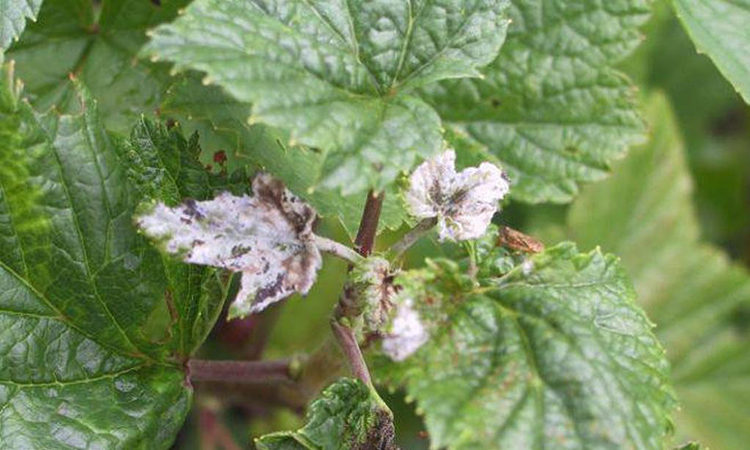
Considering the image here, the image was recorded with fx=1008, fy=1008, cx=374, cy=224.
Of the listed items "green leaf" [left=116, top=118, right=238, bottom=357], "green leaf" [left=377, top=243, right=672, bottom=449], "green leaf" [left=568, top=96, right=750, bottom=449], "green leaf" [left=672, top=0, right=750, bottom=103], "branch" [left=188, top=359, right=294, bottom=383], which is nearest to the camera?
"green leaf" [left=377, top=243, right=672, bottom=449]

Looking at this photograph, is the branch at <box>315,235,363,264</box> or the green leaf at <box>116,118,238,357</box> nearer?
the branch at <box>315,235,363,264</box>

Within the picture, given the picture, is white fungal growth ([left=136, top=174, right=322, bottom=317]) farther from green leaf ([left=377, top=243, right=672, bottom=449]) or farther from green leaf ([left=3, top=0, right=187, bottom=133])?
green leaf ([left=3, top=0, right=187, bottom=133])

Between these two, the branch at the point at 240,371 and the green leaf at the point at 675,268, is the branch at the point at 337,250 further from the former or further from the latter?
the green leaf at the point at 675,268

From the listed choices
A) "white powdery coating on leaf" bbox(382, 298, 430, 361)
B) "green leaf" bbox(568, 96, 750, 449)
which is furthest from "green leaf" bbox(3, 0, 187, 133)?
"green leaf" bbox(568, 96, 750, 449)

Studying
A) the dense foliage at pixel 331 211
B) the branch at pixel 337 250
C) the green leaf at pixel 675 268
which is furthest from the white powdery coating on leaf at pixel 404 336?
the green leaf at pixel 675 268

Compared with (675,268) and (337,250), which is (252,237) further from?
(675,268)

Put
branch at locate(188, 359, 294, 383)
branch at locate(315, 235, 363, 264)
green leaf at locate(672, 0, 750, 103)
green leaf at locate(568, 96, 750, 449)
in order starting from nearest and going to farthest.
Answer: branch at locate(315, 235, 363, 264) < branch at locate(188, 359, 294, 383) < green leaf at locate(672, 0, 750, 103) < green leaf at locate(568, 96, 750, 449)
